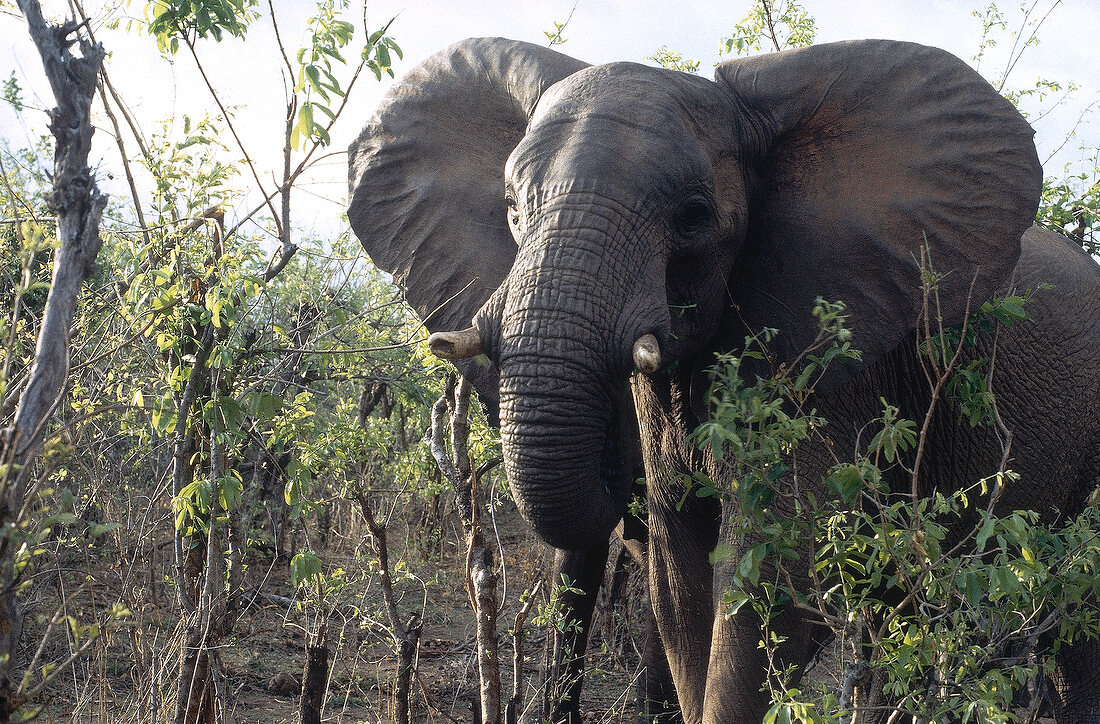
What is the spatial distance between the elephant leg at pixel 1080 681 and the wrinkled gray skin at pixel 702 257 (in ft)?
0.03

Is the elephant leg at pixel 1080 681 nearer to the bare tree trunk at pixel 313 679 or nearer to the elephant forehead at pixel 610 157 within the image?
the elephant forehead at pixel 610 157

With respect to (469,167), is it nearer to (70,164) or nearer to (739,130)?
(739,130)

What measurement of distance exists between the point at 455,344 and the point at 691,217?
0.95 meters

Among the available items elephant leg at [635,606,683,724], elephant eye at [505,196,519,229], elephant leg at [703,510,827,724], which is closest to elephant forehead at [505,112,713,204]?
elephant eye at [505,196,519,229]

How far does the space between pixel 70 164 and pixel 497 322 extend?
1.35 metres

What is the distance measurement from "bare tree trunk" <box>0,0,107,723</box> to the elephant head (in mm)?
1227

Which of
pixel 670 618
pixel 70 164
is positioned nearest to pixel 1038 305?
pixel 670 618

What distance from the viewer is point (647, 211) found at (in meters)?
3.60

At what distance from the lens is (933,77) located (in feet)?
13.6

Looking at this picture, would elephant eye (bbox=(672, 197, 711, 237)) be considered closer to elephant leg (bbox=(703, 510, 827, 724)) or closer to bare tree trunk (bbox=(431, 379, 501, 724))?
elephant leg (bbox=(703, 510, 827, 724))

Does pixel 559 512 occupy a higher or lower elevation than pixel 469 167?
lower

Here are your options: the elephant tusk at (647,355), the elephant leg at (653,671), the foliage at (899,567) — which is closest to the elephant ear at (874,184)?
the foliage at (899,567)

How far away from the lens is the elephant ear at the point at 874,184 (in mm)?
4051

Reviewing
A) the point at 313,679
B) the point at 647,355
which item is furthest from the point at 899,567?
the point at 313,679
